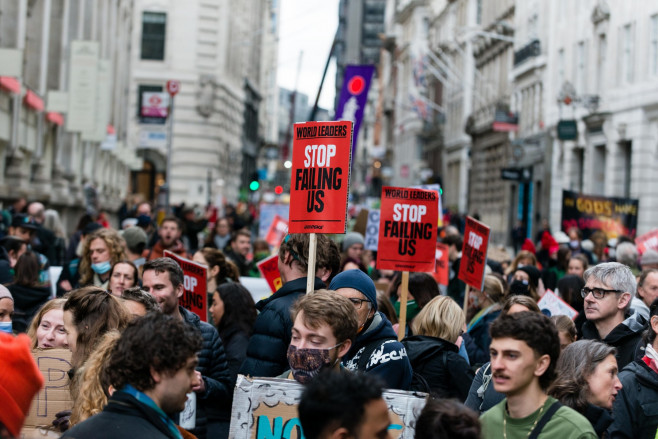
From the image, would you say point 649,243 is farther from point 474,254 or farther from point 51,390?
point 51,390

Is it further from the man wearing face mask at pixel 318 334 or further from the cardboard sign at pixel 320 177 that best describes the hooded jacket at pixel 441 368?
the man wearing face mask at pixel 318 334

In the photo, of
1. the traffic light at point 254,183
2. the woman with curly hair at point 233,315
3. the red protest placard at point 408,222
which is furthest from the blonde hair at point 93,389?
the traffic light at point 254,183

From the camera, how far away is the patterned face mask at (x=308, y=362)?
5.17 meters

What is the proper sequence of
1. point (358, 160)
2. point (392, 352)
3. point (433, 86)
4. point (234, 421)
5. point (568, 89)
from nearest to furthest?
1. point (234, 421)
2. point (392, 352)
3. point (568, 89)
4. point (433, 86)
5. point (358, 160)

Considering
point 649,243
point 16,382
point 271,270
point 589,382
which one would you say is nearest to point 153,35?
point 649,243

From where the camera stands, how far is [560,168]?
42531mm

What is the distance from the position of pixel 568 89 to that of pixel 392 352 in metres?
34.3

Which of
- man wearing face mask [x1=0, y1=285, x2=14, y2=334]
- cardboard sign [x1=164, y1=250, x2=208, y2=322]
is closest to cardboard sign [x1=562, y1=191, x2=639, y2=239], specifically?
cardboard sign [x1=164, y1=250, x2=208, y2=322]

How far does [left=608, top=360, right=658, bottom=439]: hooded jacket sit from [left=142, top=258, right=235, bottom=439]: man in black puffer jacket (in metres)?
2.21

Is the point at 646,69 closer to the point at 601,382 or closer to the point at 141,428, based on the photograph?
the point at 601,382

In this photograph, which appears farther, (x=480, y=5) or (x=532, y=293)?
(x=480, y=5)

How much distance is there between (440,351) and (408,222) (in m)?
2.79

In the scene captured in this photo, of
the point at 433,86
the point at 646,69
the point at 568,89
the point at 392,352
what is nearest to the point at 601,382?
the point at 392,352

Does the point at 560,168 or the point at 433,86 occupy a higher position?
the point at 433,86
